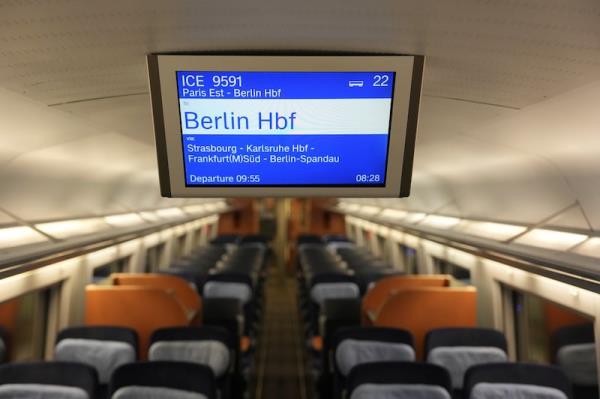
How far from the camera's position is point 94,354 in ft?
15.4

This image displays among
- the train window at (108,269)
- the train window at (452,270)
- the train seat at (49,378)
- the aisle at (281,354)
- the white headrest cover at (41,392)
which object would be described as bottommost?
the aisle at (281,354)

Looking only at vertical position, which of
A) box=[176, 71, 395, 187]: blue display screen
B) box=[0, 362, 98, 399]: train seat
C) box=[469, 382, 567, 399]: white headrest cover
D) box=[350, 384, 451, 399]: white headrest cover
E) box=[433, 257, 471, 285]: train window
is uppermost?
box=[176, 71, 395, 187]: blue display screen

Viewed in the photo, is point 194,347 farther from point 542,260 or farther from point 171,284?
point 542,260

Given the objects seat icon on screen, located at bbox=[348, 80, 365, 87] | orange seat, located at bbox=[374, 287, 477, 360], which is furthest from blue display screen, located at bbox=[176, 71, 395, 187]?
orange seat, located at bbox=[374, 287, 477, 360]

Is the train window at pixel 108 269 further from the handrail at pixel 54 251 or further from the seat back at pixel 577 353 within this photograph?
the seat back at pixel 577 353

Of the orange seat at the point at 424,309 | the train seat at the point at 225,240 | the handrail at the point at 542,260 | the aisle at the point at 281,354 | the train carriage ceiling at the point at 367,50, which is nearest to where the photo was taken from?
the train carriage ceiling at the point at 367,50

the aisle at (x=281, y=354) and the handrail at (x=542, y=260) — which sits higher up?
the handrail at (x=542, y=260)

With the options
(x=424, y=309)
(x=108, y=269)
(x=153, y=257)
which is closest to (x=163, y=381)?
(x=424, y=309)

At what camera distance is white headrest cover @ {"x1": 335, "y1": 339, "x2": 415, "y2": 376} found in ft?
14.8

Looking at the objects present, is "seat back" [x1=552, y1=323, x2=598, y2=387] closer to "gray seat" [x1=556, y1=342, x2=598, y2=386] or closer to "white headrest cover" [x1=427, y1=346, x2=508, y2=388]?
"gray seat" [x1=556, y1=342, x2=598, y2=386]

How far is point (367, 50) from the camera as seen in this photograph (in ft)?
7.71

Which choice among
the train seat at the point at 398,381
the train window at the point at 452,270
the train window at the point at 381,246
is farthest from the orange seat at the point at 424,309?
the train window at the point at 381,246

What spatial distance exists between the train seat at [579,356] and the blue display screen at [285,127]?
408cm

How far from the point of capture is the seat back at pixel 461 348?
455 centimetres
